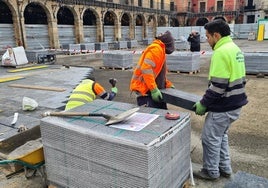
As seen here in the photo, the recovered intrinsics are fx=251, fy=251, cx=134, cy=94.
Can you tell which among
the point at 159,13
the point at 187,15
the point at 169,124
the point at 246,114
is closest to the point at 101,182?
the point at 169,124

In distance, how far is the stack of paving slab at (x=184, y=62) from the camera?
483 inches

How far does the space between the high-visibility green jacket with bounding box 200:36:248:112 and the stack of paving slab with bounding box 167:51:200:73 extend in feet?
30.2

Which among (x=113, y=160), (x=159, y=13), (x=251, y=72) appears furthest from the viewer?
(x=159, y=13)

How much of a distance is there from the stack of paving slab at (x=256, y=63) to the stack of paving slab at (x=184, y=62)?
2.35 m

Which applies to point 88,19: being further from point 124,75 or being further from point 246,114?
point 246,114

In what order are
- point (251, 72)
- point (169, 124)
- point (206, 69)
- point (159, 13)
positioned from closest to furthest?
point (169, 124) → point (251, 72) → point (206, 69) → point (159, 13)

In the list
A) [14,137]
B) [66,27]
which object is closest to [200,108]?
[14,137]

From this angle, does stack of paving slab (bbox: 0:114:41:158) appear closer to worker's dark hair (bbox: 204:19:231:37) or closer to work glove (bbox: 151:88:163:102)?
work glove (bbox: 151:88:163:102)

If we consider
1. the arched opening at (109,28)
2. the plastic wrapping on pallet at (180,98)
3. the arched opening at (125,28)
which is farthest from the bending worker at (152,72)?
the arched opening at (125,28)

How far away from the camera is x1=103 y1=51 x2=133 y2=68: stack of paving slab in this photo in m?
14.0

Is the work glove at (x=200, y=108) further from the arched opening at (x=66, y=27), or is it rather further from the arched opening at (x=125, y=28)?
the arched opening at (x=125, y=28)

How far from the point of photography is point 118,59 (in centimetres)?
1412

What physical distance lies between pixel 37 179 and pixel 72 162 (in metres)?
1.25

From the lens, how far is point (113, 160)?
2.44 metres
